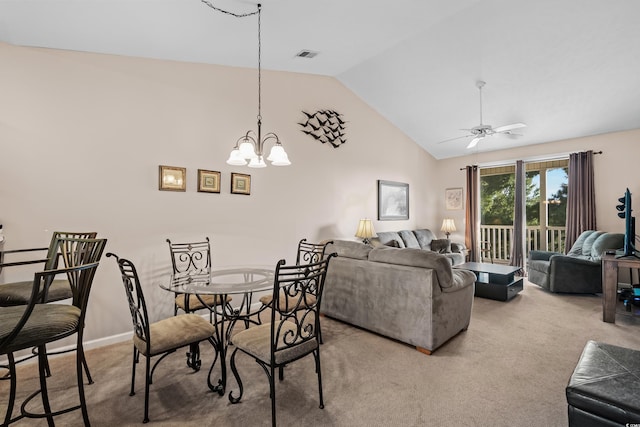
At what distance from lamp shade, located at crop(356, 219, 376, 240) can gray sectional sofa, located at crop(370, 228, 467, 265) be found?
0.22 meters

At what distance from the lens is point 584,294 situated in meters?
4.68

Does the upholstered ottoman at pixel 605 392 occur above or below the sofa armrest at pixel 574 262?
below

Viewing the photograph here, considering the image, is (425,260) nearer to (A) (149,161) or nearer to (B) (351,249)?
(B) (351,249)

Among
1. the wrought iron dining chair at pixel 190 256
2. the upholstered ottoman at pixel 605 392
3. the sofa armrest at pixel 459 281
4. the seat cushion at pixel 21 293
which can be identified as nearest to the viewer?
the upholstered ottoman at pixel 605 392

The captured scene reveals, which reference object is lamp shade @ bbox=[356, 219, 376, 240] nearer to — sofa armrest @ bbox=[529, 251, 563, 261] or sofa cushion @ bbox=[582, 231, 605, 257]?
sofa armrest @ bbox=[529, 251, 563, 261]

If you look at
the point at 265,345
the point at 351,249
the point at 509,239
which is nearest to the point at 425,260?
the point at 351,249

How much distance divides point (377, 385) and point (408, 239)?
4064 millimetres

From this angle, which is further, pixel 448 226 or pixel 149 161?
pixel 448 226

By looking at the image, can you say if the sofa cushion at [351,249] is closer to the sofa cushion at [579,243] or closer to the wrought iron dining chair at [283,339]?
the wrought iron dining chair at [283,339]

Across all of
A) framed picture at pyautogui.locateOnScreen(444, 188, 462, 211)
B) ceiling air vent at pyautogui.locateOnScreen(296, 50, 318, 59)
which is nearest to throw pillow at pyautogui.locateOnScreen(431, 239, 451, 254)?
framed picture at pyautogui.locateOnScreen(444, 188, 462, 211)

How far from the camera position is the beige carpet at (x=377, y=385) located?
6.16 feet

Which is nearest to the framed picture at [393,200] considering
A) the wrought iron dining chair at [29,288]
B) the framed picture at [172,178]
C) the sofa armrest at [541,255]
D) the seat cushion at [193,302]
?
the sofa armrest at [541,255]

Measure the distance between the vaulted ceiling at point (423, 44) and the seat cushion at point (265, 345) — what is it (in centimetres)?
249

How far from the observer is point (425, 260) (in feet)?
8.86
